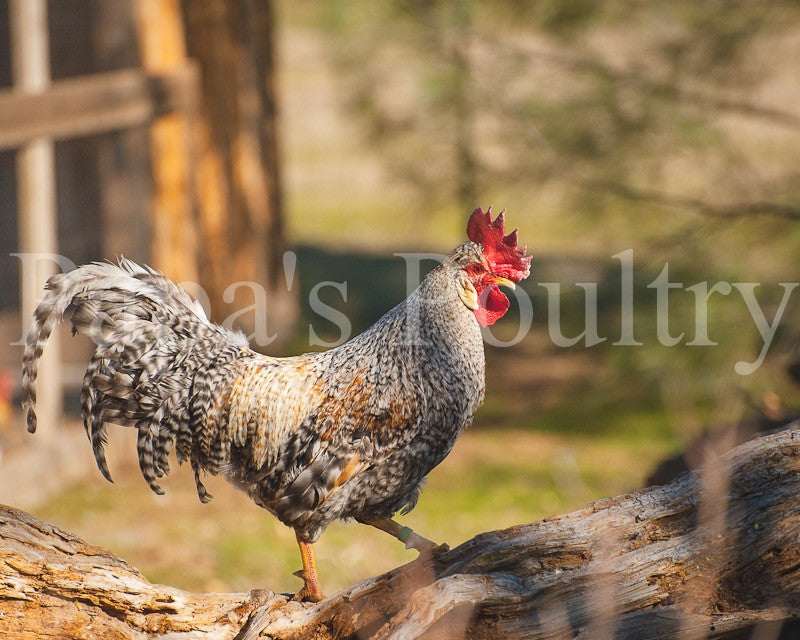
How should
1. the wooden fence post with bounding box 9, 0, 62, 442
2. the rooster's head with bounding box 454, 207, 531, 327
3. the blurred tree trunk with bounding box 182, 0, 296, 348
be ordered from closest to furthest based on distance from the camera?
the rooster's head with bounding box 454, 207, 531, 327 → the wooden fence post with bounding box 9, 0, 62, 442 → the blurred tree trunk with bounding box 182, 0, 296, 348

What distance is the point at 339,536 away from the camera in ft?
18.8

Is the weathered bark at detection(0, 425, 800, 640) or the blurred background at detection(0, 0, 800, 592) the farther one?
the blurred background at detection(0, 0, 800, 592)

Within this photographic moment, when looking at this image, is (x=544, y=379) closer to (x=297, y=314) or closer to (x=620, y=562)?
(x=297, y=314)

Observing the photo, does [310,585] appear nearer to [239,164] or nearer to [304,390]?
[304,390]

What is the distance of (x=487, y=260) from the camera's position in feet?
10.5

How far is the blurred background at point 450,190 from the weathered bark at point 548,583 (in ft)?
5.22

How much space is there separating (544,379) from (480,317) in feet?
20.0

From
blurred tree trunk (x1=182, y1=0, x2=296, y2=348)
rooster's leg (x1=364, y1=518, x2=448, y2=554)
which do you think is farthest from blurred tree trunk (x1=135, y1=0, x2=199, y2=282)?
rooster's leg (x1=364, y1=518, x2=448, y2=554)

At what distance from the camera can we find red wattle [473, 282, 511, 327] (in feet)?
10.7

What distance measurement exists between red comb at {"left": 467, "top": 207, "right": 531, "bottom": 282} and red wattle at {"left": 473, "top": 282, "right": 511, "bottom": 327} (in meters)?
0.08

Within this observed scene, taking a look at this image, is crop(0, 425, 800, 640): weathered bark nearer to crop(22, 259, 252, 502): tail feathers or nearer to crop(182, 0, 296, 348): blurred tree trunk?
crop(22, 259, 252, 502): tail feathers

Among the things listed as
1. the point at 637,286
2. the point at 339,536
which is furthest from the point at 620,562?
the point at 637,286

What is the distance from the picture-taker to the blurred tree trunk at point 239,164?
8.24m

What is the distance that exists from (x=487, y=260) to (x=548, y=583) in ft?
3.29
